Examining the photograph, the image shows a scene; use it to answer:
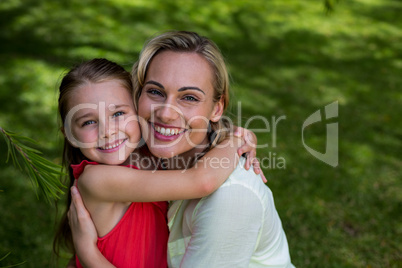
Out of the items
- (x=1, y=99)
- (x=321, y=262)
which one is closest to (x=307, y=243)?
(x=321, y=262)

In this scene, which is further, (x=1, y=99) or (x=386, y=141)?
(x=1, y=99)

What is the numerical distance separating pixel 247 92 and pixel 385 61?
10.6ft

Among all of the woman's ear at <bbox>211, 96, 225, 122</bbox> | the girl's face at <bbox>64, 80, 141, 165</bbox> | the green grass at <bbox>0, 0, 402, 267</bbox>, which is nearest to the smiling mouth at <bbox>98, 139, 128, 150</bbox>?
the girl's face at <bbox>64, 80, 141, 165</bbox>

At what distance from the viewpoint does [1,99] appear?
590 cm

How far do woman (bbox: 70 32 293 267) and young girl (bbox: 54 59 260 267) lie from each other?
0.07 metres

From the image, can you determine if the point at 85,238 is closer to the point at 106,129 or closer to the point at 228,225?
the point at 106,129

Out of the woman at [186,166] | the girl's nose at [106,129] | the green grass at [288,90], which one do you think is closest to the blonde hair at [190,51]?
the woman at [186,166]

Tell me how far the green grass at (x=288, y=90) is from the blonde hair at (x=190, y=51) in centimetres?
46

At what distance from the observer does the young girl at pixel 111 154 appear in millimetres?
2062

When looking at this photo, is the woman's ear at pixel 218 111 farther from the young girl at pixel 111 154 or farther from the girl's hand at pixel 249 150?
the young girl at pixel 111 154

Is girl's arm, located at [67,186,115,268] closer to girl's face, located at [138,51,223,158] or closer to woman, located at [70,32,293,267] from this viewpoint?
woman, located at [70,32,293,267]

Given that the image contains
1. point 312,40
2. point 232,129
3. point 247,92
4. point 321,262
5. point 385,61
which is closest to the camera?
point 232,129

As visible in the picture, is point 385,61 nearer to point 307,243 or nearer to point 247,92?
point 247,92

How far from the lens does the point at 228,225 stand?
1820 mm
